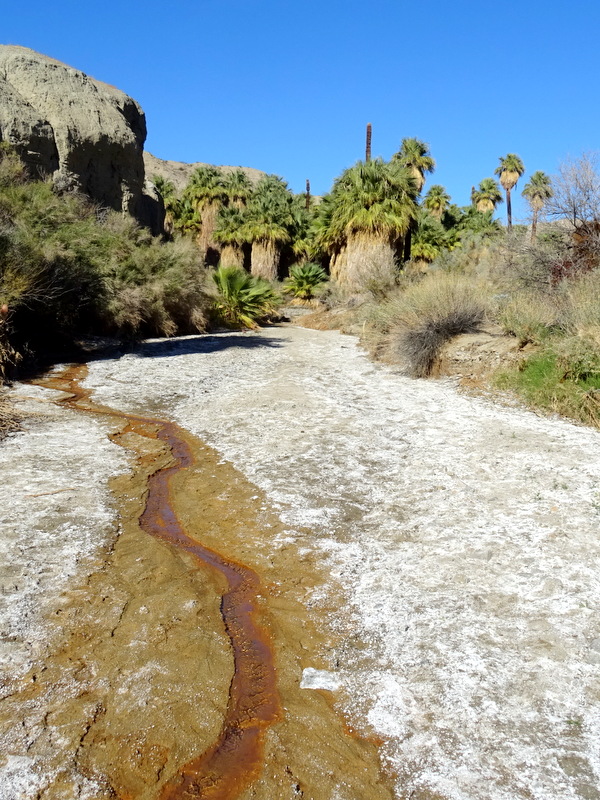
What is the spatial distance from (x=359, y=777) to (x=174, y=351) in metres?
13.4

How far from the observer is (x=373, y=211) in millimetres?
26719

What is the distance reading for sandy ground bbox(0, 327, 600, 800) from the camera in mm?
2641

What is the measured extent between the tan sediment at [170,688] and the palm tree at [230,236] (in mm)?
33485

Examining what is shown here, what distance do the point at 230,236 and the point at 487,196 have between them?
2683 centimetres

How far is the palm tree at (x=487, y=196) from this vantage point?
2067 inches

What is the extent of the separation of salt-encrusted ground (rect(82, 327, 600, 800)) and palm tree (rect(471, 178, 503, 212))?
47.6 m

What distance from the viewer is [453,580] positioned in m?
4.05

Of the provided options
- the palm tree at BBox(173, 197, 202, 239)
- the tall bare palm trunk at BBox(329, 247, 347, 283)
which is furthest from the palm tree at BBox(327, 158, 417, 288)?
the palm tree at BBox(173, 197, 202, 239)

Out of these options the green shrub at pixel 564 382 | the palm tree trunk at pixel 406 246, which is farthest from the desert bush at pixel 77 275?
the palm tree trunk at pixel 406 246

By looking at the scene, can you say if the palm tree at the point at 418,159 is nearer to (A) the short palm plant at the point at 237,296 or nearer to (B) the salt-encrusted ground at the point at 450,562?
(A) the short palm plant at the point at 237,296

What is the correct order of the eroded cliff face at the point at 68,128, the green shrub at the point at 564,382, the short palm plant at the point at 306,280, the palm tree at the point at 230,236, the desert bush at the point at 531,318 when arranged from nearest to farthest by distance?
the green shrub at the point at 564,382 → the desert bush at the point at 531,318 → the eroded cliff face at the point at 68,128 → the short palm plant at the point at 306,280 → the palm tree at the point at 230,236

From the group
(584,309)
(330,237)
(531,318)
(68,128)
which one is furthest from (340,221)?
(584,309)

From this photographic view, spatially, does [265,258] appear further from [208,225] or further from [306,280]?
[306,280]

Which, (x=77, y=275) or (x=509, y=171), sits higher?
(x=509, y=171)
